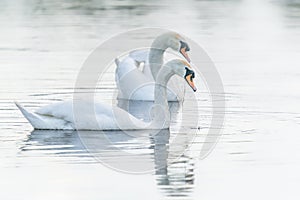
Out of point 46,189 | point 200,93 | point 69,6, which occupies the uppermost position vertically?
point 46,189

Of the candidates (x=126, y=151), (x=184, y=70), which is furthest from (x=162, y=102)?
(x=126, y=151)

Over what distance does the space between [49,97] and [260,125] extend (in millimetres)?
2898

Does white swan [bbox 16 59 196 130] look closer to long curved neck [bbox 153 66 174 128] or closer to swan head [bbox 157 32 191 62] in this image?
long curved neck [bbox 153 66 174 128]

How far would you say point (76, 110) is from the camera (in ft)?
39.0

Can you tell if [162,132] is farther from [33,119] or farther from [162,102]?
[33,119]

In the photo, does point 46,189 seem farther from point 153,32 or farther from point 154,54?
point 153,32

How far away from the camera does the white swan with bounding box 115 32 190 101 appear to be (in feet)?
47.6

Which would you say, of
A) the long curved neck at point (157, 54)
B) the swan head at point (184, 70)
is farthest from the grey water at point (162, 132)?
the long curved neck at point (157, 54)

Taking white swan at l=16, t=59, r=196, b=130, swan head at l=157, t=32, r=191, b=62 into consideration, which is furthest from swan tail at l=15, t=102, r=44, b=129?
swan head at l=157, t=32, r=191, b=62

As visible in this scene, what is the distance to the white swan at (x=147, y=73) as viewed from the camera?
14.5 meters

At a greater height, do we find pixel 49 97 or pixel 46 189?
pixel 46 189

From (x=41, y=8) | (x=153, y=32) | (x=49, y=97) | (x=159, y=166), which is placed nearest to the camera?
(x=159, y=166)

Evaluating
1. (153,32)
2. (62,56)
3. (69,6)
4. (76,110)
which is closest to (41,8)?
(69,6)

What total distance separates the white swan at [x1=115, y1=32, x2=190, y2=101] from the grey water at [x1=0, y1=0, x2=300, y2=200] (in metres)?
0.24
